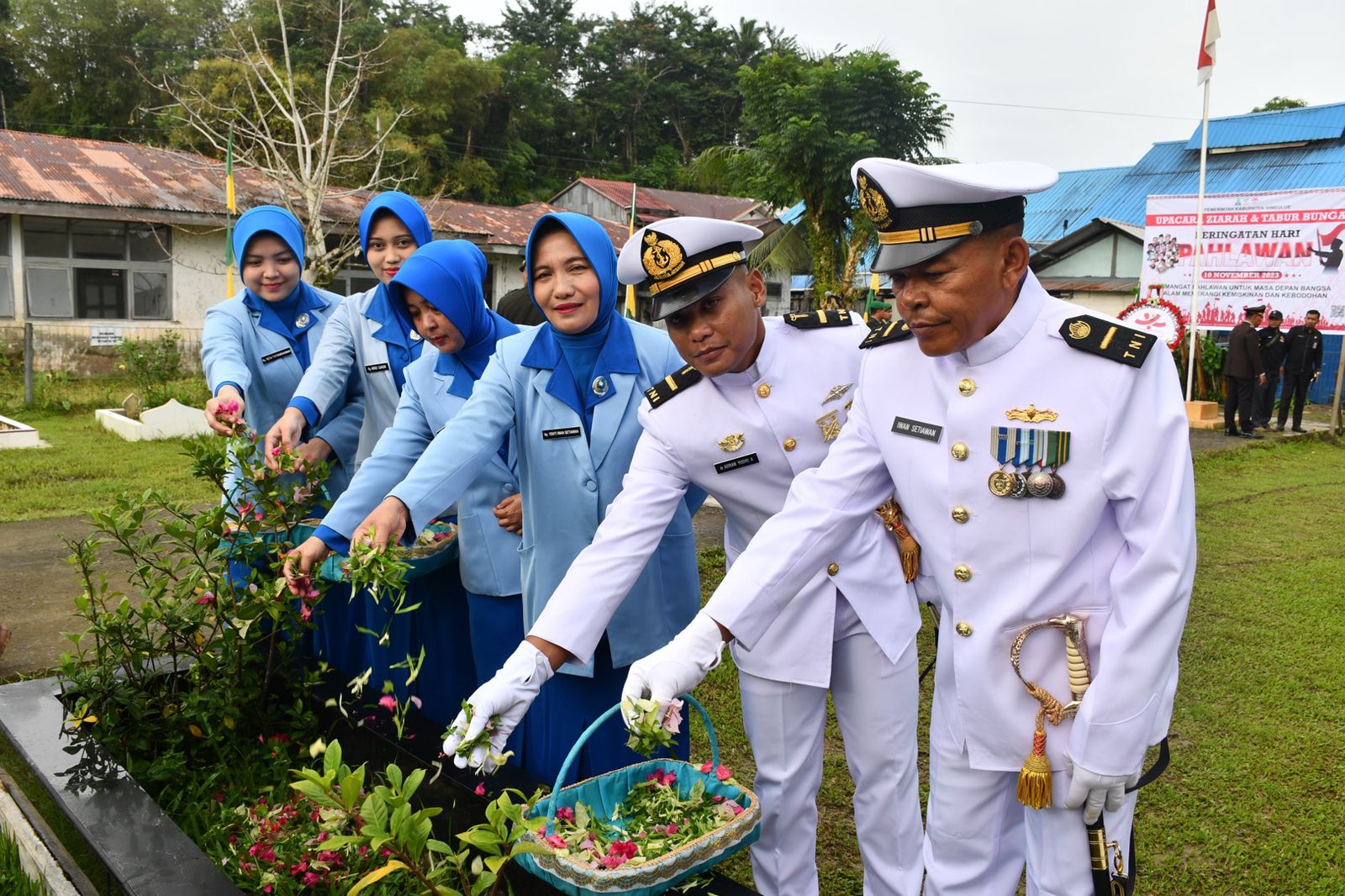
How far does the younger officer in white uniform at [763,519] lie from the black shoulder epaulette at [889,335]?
0.33m

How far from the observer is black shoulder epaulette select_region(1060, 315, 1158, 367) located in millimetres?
1765

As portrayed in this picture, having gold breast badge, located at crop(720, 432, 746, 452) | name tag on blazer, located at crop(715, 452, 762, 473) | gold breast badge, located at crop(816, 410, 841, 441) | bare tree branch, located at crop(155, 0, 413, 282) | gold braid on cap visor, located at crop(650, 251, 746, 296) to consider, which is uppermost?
bare tree branch, located at crop(155, 0, 413, 282)

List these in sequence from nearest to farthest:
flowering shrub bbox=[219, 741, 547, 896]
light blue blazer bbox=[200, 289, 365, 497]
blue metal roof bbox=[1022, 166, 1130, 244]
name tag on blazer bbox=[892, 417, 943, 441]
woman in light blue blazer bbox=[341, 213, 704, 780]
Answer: flowering shrub bbox=[219, 741, 547, 896] < name tag on blazer bbox=[892, 417, 943, 441] < woman in light blue blazer bbox=[341, 213, 704, 780] < light blue blazer bbox=[200, 289, 365, 497] < blue metal roof bbox=[1022, 166, 1130, 244]

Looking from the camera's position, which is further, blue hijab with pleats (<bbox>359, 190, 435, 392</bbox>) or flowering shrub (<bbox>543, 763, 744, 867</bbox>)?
blue hijab with pleats (<bbox>359, 190, 435, 392</bbox>)

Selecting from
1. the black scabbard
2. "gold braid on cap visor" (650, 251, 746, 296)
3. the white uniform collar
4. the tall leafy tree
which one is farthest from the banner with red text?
the black scabbard

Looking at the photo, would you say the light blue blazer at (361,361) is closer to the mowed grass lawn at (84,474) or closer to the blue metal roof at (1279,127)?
the mowed grass lawn at (84,474)

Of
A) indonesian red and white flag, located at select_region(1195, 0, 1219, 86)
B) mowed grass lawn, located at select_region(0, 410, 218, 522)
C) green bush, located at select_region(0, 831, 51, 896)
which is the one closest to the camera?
green bush, located at select_region(0, 831, 51, 896)

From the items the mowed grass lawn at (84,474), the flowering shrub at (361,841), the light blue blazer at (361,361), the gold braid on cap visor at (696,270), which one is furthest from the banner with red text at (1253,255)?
the flowering shrub at (361,841)

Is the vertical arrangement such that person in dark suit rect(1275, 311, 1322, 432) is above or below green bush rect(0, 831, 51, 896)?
above

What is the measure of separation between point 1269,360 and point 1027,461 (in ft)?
44.9

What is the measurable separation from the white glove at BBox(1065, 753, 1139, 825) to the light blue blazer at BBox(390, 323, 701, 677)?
4.07ft

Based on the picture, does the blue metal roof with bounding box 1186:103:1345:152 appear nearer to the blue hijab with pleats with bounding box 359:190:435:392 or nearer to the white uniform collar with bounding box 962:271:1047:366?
the blue hijab with pleats with bounding box 359:190:435:392

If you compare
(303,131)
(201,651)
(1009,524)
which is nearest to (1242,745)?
(1009,524)

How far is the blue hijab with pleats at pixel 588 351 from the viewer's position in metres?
2.79
